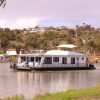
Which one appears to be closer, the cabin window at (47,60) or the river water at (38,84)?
the river water at (38,84)

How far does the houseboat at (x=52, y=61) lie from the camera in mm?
67500

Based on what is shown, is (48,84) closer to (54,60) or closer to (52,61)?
(52,61)

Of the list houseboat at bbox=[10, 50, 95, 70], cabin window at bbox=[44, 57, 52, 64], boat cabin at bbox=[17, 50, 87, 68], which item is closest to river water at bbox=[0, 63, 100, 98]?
houseboat at bbox=[10, 50, 95, 70]

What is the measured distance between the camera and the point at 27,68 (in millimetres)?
66625

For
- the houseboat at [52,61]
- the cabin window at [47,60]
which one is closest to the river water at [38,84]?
the houseboat at [52,61]

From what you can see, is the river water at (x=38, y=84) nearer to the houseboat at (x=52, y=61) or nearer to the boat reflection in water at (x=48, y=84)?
the boat reflection in water at (x=48, y=84)

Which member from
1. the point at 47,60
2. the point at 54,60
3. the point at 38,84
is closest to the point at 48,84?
the point at 38,84

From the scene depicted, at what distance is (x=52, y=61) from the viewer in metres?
69.0

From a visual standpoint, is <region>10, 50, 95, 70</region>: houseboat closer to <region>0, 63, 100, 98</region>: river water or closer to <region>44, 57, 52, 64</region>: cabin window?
<region>44, 57, 52, 64</region>: cabin window

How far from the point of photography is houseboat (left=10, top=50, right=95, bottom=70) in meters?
67.5

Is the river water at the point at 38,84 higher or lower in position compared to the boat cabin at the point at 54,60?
lower

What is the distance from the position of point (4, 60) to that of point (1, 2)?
92434 mm

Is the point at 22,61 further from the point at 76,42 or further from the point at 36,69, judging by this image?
the point at 76,42

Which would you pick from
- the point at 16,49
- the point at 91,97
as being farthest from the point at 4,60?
the point at 91,97
